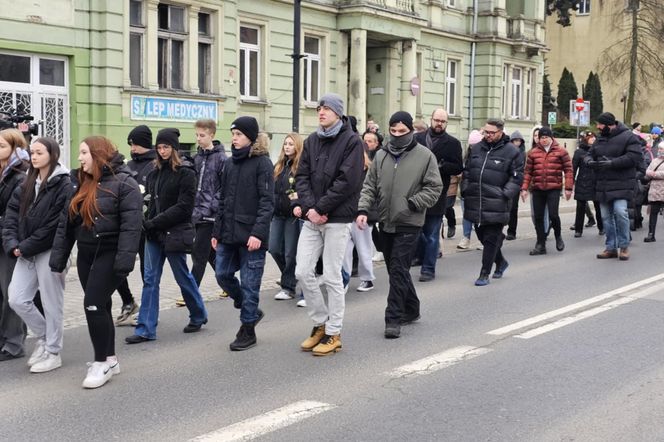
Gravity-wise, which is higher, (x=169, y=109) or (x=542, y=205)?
(x=169, y=109)

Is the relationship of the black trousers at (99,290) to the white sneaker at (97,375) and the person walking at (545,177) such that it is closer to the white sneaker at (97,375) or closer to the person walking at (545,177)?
the white sneaker at (97,375)

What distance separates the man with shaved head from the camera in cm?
1111

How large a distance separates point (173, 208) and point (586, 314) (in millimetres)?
4171

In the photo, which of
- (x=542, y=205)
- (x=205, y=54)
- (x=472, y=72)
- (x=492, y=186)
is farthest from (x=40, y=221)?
(x=472, y=72)

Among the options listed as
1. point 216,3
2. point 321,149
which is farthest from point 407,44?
point 321,149

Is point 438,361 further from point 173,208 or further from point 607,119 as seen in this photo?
point 607,119

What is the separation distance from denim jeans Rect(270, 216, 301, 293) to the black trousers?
3481 mm

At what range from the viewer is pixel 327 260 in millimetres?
6996

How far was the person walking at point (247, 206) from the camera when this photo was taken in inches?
279

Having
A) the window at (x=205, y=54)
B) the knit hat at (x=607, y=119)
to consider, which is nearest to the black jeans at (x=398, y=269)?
the knit hat at (x=607, y=119)

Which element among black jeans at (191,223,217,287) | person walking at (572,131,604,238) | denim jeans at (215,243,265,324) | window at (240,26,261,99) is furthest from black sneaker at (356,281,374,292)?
Result: window at (240,26,261,99)

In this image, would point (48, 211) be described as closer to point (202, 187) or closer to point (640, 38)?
point (202, 187)

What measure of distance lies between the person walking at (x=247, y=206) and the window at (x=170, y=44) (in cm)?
1329

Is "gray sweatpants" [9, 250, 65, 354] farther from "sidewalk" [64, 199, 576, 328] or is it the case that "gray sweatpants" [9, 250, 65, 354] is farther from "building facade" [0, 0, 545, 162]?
"building facade" [0, 0, 545, 162]
